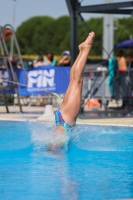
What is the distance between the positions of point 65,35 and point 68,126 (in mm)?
73496

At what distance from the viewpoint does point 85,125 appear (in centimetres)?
1105

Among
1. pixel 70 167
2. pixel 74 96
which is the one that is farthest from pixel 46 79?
pixel 70 167

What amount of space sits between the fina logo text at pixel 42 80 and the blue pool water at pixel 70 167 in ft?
19.3

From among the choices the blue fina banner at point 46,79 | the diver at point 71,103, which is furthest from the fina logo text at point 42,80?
the diver at point 71,103

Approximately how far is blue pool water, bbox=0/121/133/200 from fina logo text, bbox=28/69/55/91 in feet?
19.3

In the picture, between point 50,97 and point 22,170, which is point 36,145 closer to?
point 22,170

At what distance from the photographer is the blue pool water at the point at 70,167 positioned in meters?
5.28

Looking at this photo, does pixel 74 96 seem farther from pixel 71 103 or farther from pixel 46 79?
pixel 46 79

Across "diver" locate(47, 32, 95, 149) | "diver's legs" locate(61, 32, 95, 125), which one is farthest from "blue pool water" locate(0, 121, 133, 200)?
"diver's legs" locate(61, 32, 95, 125)

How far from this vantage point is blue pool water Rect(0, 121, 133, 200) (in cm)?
528

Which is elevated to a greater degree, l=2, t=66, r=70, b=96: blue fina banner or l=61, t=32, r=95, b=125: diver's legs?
l=61, t=32, r=95, b=125: diver's legs

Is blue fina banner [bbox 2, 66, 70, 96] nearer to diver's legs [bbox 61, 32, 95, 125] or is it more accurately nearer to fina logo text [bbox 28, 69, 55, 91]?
fina logo text [bbox 28, 69, 55, 91]

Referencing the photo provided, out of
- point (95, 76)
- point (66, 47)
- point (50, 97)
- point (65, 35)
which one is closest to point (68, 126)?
point (95, 76)

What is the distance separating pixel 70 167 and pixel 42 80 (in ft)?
31.2
